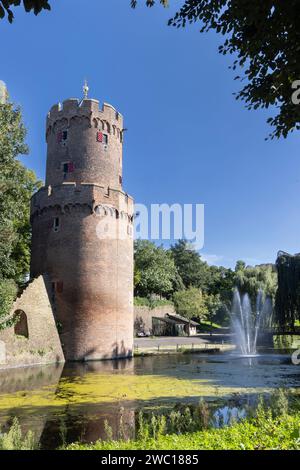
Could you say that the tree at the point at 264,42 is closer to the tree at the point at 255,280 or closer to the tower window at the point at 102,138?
the tower window at the point at 102,138

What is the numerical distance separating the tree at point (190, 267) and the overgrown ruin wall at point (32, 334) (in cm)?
4693

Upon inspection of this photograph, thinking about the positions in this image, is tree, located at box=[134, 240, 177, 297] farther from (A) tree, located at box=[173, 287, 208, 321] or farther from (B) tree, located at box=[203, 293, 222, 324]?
(B) tree, located at box=[203, 293, 222, 324]

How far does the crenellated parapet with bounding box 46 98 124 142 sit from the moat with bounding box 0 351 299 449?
1600 centimetres

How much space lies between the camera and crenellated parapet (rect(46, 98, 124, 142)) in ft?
89.5

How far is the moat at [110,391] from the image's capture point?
31.0 feet

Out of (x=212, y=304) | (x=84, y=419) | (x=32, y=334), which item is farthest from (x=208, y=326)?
(x=84, y=419)

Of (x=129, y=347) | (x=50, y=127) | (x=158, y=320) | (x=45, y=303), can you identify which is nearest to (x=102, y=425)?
(x=45, y=303)

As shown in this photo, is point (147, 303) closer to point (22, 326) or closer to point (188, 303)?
point (188, 303)

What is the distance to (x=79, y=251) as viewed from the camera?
2428 cm

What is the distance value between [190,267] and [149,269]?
62.3 feet

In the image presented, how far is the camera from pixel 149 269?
51.8 metres

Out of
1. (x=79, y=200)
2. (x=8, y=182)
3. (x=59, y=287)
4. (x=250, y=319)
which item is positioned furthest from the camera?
(x=250, y=319)

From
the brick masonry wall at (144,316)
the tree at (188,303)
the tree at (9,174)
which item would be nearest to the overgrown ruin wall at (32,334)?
the tree at (9,174)

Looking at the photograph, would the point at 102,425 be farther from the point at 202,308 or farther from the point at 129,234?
the point at 202,308
